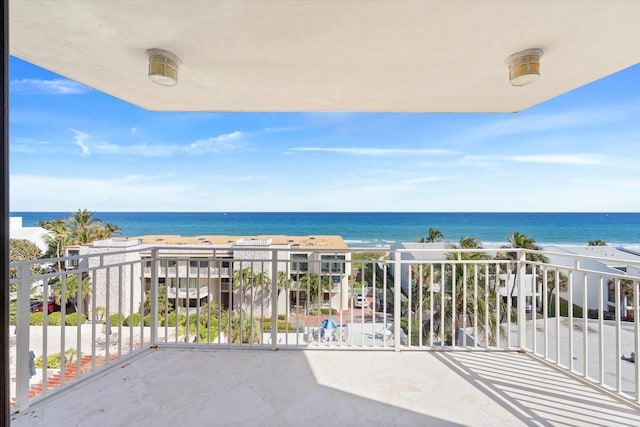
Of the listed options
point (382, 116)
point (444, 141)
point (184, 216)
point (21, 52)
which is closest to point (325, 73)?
point (21, 52)

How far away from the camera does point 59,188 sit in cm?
2862

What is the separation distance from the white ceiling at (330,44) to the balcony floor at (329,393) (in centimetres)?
225

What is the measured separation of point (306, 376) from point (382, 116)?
84.9 feet

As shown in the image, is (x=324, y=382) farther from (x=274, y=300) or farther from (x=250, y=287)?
(x=250, y=287)

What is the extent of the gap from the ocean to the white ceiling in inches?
993

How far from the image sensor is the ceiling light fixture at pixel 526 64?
81.3 inches

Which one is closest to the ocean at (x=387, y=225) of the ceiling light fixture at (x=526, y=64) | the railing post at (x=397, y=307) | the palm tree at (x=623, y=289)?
the palm tree at (x=623, y=289)

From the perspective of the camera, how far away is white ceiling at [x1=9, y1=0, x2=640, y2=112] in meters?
1.65

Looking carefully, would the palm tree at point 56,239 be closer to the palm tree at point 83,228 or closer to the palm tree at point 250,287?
the palm tree at point 83,228

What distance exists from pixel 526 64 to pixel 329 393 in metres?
2.53

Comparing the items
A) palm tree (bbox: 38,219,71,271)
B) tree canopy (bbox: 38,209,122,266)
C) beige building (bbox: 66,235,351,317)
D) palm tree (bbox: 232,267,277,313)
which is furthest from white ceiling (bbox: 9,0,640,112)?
tree canopy (bbox: 38,209,122,266)

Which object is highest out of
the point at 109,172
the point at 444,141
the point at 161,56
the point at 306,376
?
the point at 444,141

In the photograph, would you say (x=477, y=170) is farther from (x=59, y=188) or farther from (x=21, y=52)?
(x=59, y=188)

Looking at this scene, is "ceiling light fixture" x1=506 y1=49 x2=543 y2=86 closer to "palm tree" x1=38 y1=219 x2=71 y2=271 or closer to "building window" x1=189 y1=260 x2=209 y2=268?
"building window" x1=189 y1=260 x2=209 y2=268
